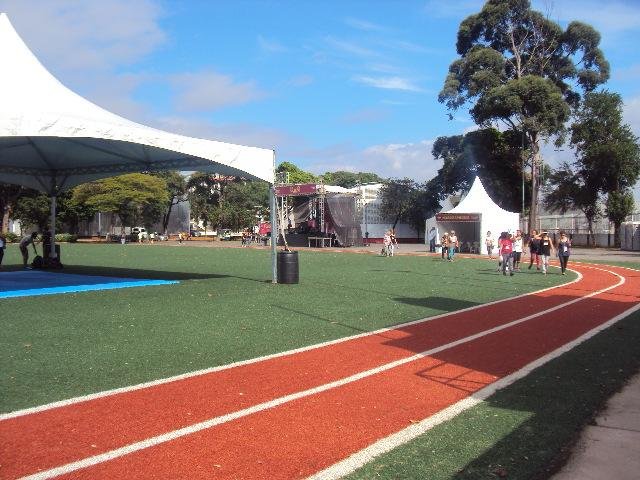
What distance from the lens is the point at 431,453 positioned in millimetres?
4355

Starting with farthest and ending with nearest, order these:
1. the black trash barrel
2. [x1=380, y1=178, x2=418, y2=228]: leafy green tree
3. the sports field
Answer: [x1=380, y1=178, x2=418, y2=228]: leafy green tree
the black trash barrel
the sports field

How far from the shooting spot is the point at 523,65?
51.6m

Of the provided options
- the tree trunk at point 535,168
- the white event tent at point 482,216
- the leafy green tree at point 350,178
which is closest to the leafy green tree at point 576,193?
the tree trunk at point 535,168

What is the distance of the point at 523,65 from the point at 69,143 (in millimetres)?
44147

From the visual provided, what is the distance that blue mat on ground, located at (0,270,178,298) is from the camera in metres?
14.2

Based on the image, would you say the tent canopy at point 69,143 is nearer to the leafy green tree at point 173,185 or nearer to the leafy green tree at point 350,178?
the leafy green tree at point 173,185

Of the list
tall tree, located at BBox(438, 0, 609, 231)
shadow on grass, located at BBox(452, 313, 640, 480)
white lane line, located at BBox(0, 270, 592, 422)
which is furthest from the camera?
tall tree, located at BBox(438, 0, 609, 231)

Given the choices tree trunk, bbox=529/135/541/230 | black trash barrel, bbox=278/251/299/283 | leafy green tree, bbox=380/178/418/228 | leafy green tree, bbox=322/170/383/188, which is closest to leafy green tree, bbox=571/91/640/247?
tree trunk, bbox=529/135/541/230

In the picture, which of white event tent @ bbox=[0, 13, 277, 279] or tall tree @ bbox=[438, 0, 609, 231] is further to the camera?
tall tree @ bbox=[438, 0, 609, 231]

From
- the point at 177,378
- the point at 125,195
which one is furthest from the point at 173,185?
the point at 177,378

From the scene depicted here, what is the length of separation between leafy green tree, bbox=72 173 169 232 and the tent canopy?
131 ft

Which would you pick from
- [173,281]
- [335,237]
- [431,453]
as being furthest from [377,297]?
[335,237]

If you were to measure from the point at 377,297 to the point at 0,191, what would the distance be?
2263 inches

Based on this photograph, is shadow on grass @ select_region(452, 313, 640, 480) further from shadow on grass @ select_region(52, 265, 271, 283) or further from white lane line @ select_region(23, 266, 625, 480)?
shadow on grass @ select_region(52, 265, 271, 283)
